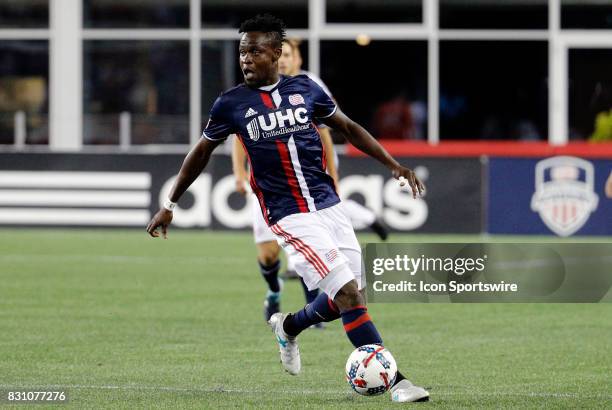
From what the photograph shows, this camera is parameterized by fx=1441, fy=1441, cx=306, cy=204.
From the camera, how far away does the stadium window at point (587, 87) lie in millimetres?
27547

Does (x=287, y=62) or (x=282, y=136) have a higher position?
(x=287, y=62)

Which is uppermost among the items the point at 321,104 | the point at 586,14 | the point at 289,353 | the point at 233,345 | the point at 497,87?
the point at 586,14

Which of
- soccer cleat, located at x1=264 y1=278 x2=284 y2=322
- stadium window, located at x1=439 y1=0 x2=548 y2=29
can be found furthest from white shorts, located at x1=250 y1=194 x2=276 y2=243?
stadium window, located at x1=439 y1=0 x2=548 y2=29

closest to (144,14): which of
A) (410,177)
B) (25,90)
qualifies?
(25,90)

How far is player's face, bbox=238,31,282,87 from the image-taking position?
322 inches

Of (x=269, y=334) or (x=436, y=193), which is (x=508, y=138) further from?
(x=269, y=334)

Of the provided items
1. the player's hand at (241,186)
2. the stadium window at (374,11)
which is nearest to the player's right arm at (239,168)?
the player's hand at (241,186)

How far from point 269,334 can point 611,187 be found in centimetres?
288

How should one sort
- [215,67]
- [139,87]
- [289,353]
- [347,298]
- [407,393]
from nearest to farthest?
[407,393] < [347,298] < [289,353] < [139,87] < [215,67]

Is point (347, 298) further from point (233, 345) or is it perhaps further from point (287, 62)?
point (287, 62)

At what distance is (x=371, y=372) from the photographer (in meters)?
7.72

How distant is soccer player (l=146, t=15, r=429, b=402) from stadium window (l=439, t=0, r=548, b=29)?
19.6 m

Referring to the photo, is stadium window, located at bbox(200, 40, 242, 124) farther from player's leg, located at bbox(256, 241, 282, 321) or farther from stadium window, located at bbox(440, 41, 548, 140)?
player's leg, located at bbox(256, 241, 282, 321)

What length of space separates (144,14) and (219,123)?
788 inches
